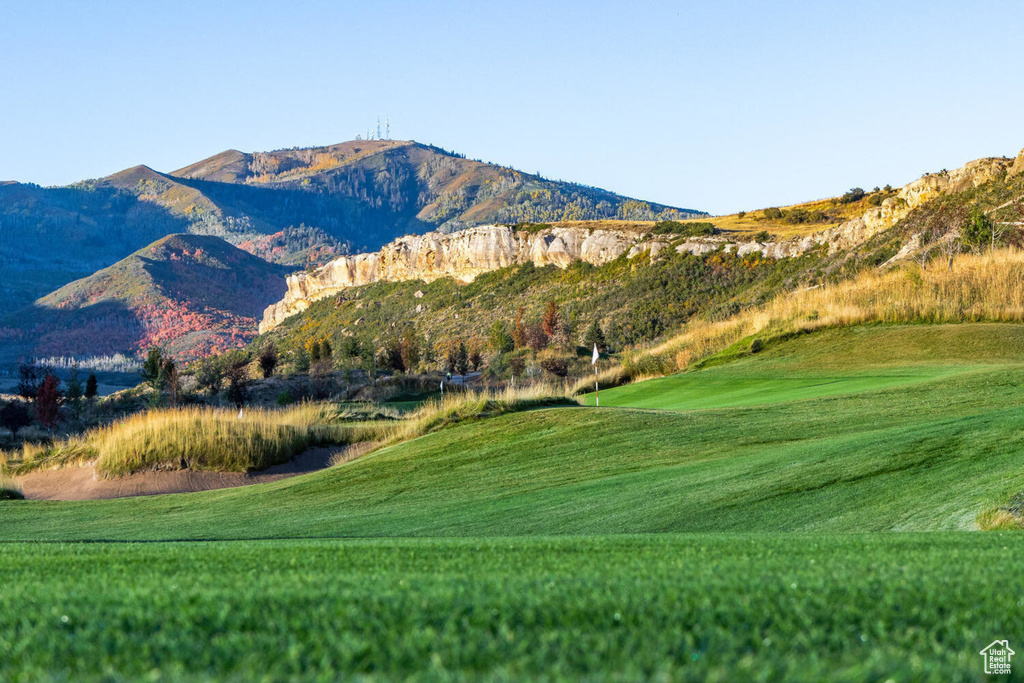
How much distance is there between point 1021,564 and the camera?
3.84 metres

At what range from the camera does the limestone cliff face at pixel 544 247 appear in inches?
2219

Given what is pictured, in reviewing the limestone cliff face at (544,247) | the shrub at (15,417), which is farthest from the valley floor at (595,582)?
the limestone cliff face at (544,247)

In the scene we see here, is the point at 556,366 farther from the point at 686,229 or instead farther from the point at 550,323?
the point at 686,229

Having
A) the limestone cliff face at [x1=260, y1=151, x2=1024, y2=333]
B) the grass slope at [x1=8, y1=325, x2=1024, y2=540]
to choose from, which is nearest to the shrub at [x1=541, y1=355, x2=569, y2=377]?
the grass slope at [x1=8, y1=325, x2=1024, y2=540]

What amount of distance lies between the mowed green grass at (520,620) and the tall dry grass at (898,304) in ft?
80.3

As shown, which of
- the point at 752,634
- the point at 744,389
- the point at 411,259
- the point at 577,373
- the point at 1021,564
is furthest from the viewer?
the point at 411,259

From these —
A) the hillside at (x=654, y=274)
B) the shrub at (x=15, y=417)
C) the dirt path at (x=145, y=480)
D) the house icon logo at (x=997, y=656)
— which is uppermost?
the hillside at (x=654, y=274)

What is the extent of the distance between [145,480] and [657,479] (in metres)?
13.7

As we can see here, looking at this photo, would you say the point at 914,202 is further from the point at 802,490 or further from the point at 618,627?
the point at 618,627

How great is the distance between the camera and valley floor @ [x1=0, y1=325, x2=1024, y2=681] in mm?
2148

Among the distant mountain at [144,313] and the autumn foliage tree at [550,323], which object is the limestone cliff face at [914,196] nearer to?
the autumn foliage tree at [550,323]

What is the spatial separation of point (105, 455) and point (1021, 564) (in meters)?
21.2

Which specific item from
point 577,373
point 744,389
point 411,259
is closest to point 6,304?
point 411,259

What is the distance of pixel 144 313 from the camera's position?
541 feet
